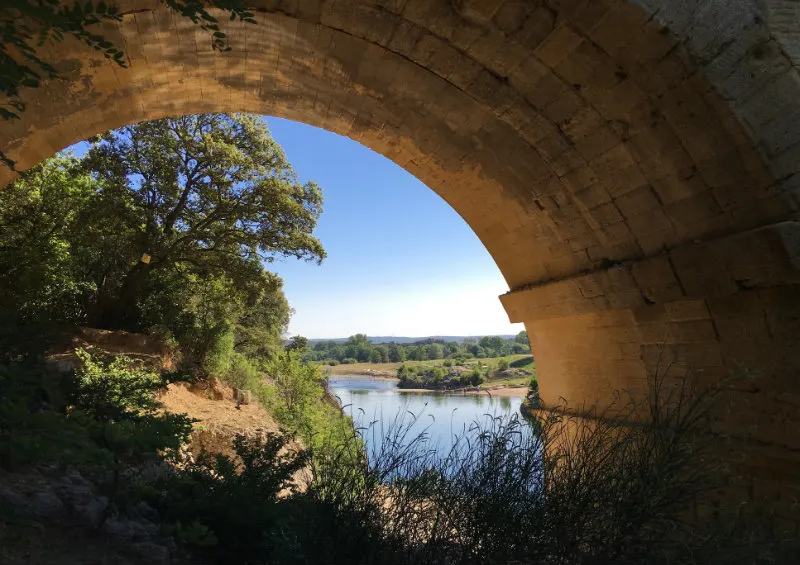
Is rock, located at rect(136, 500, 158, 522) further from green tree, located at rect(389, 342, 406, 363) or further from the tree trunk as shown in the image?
green tree, located at rect(389, 342, 406, 363)

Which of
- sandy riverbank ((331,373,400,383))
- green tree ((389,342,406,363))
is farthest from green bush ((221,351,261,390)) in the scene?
green tree ((389,342,406,363))

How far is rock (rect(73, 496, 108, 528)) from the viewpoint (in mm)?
3129

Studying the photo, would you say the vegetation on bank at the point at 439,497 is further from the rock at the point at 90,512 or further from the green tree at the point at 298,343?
the green tree at the point at 298,343

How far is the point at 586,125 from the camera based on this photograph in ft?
13.2

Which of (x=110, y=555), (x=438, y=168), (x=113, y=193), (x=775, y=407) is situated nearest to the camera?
(x=110, y=555)

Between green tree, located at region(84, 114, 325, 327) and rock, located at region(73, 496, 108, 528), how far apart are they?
10.3 metres

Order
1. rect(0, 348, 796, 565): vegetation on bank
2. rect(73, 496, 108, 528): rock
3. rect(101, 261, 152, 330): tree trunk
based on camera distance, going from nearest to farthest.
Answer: rect(0, 348, 796, 565): vegetation on bank, rect(73, 496, 108, 528): rock, rect(101, 261, 152, 330): tree trunk

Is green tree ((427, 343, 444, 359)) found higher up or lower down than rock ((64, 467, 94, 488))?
higher up

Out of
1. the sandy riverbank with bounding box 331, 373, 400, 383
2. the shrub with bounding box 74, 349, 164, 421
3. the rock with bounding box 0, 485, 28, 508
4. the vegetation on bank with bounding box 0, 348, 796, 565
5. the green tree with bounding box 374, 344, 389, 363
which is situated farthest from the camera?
the green tree with bounding box 374, 344, 389, 363

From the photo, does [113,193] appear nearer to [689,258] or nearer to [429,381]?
[689,258]

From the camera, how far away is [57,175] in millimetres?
10977

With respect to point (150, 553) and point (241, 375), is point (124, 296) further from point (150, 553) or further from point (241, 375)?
point (150, 553)

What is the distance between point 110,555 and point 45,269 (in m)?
9.63

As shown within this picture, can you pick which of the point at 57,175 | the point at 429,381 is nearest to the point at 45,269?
the point at 57,175
